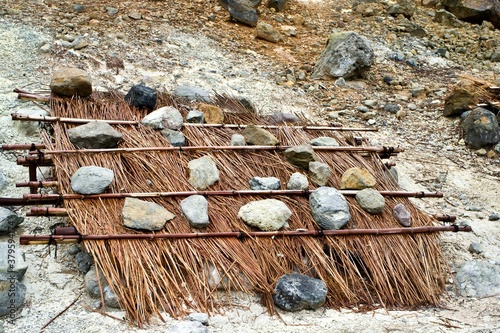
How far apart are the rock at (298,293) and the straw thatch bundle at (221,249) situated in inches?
1.9

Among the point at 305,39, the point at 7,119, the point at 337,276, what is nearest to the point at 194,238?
the point at 337,276

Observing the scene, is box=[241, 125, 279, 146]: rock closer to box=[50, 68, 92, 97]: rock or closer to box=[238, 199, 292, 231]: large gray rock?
box=[238, 199, 292, 231]: large gray rock

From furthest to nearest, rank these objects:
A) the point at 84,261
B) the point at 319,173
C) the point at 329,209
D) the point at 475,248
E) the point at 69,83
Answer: the point at 69,83 → the point at 475,248 → the point at 319,173 → the point at 329,209 → the point at 84,261

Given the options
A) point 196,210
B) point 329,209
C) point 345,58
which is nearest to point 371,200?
point 329,209

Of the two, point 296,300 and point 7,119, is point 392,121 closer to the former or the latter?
point 296,300

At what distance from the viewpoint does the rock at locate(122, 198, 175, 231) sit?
Result: 2.68m

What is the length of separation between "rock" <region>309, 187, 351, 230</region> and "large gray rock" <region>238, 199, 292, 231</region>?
6.0 inches

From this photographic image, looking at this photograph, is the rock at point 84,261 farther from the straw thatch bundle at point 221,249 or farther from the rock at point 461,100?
the rock at point 461,100

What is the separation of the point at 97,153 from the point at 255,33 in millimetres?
3054

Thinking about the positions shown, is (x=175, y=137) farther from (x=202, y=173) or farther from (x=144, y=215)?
(x=144, y=215)

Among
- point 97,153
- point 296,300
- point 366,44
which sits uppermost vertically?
point 366,44

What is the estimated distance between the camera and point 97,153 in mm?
3066

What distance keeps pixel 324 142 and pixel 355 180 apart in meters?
0.41

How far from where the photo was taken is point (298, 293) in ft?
8.48
